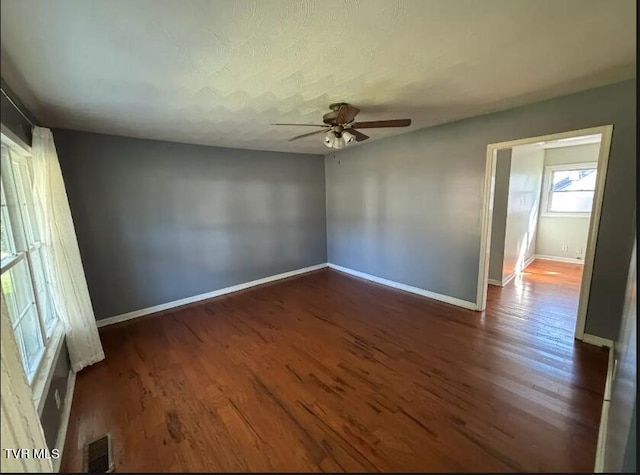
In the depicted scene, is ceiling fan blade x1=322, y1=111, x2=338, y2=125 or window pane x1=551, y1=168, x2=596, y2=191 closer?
ceiling fan blade x1=322, y1=111, x2=338, y2=125

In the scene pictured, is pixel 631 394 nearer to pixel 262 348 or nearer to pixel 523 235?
pixel 262 348

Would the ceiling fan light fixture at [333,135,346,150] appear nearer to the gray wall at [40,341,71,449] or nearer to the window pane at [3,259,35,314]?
the window pane at [3,259,35,314]

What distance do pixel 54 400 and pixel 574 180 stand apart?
8253 mm

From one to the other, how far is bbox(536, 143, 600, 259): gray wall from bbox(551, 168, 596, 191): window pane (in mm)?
221

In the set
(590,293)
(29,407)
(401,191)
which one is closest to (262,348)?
(29,407)

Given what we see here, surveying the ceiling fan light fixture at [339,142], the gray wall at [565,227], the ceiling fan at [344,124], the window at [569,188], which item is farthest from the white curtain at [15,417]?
the window at [569,188]

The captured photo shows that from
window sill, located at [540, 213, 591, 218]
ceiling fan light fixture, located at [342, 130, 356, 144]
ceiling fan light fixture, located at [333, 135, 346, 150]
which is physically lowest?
window sill, located at [540, 213, 591, 218]

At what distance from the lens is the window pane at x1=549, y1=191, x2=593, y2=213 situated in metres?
5.36

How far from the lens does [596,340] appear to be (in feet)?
8.42

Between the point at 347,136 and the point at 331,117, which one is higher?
the point at 331,117

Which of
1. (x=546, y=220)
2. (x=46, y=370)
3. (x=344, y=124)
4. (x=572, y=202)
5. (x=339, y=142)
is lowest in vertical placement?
(x=46, y=370)

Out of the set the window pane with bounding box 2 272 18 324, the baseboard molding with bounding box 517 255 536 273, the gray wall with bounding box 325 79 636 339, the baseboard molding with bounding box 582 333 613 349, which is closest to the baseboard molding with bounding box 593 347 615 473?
the baseboard molding with bounding box 582 333 613 349

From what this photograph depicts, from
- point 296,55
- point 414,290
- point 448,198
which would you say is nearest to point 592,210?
point 448,198

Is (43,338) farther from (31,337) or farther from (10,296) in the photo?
(10,296)
